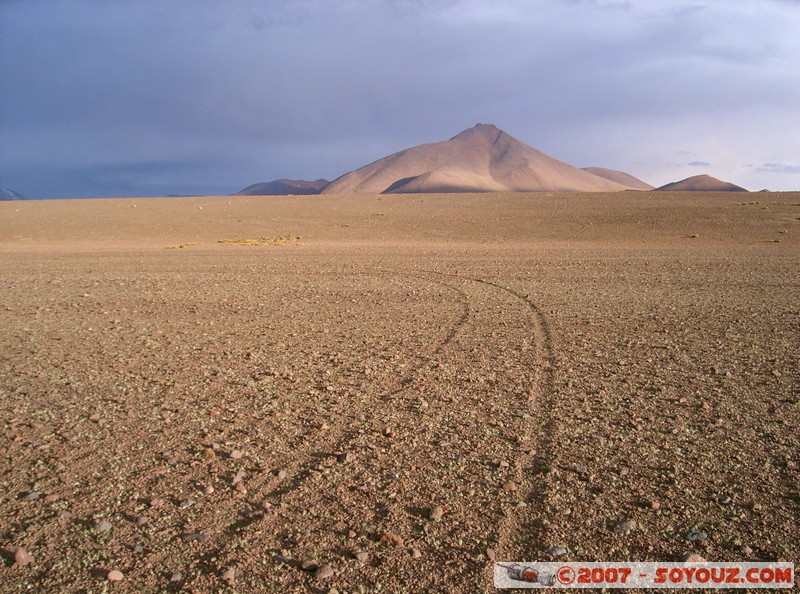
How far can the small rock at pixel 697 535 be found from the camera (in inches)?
152

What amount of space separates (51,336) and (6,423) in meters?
4.30

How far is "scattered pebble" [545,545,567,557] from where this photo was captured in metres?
3.72

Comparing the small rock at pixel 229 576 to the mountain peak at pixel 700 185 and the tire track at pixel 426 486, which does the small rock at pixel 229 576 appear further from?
the mountain peak at pixel 700 185

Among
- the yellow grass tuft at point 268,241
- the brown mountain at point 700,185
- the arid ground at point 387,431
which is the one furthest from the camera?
the brown mountain at point 700,185

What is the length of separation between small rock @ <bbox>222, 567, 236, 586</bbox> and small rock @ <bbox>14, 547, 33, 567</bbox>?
3.96 ft

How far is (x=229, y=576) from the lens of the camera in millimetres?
3529

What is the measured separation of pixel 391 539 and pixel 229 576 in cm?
98

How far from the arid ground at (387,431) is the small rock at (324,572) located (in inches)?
1.0

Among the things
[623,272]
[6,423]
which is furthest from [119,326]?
[623,272]

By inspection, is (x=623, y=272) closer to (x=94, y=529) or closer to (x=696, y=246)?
(x=696, y=246)

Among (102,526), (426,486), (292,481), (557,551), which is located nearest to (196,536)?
(102,526)

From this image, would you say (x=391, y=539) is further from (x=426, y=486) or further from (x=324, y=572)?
(x=426, y=486)

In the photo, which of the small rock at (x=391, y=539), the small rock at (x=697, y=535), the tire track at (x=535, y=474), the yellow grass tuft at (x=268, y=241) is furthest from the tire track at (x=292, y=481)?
the yellow grass tuft at (x=268, y=241)

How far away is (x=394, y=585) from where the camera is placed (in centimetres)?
348
